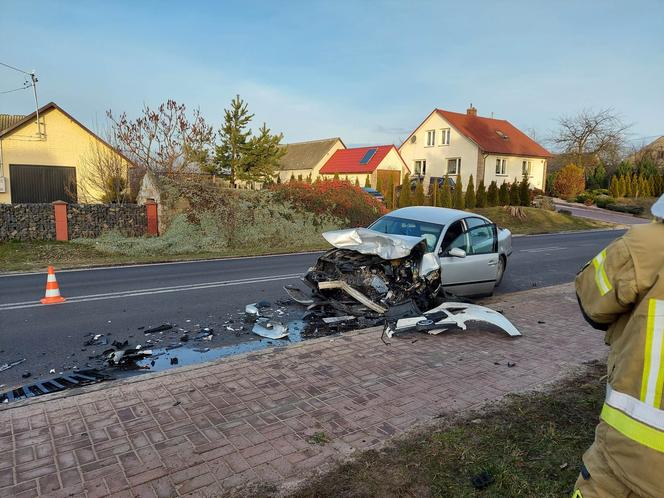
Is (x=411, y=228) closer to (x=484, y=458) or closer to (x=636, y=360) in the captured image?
(x=484, y=458)

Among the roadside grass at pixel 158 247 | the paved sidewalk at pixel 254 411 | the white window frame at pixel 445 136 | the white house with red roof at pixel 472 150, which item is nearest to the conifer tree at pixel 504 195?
the white house with red roof at pixel 472 150

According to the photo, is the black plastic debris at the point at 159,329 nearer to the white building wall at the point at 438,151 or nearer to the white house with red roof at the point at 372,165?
the white house with red roof at the point at 372,165

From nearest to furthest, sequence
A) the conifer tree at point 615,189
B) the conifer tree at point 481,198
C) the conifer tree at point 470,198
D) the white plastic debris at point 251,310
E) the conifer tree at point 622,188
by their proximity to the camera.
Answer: the white plastic debris at point 251,310, the conifer tree at point 470,198, the conifer tree at point 481,198, the conifer tree at point 615,189, the conifer tree at point 622,188

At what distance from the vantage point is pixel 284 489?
293 cm

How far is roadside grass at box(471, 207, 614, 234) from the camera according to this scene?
2581 centimetres

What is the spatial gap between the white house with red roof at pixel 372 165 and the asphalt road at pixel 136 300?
30590 millimetres

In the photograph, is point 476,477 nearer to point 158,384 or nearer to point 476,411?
point 476,411

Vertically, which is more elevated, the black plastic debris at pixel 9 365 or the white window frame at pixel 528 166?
the white window frame at pixel 528 166

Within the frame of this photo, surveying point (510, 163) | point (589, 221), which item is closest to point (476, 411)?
point (589, 221)

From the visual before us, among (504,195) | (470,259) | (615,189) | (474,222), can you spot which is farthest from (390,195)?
(615,189)

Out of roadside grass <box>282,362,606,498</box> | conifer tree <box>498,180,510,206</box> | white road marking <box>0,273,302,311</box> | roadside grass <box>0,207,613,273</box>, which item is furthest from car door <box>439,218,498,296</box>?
conifer tree <box>498,180,510,206</box>

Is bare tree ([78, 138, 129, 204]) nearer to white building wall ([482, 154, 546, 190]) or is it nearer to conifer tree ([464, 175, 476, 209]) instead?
conifer tree ([464, 175, 476, 209])

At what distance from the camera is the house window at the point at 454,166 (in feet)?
137

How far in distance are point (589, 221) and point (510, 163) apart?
A: 45.4 feet
